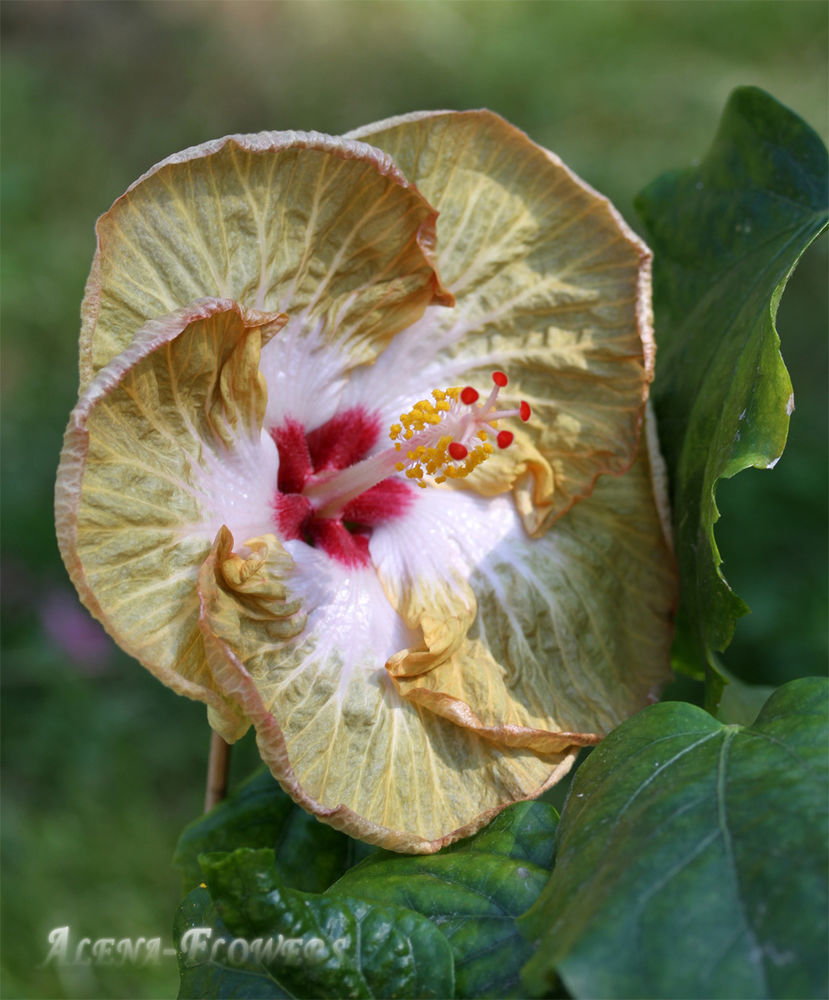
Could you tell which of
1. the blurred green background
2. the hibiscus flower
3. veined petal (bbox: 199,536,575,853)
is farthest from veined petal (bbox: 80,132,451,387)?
the blurred green background

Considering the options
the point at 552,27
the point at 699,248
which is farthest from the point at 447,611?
the point at 552,27

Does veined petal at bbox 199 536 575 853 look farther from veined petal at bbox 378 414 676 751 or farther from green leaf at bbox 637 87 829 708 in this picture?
green leaf at bbox 637 87 829 708

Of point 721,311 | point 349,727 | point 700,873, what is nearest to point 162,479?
point 349,727

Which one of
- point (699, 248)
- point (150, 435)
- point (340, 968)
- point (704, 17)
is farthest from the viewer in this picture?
point (704, 17)

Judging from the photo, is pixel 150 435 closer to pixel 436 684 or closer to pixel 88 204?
pixel 436 684

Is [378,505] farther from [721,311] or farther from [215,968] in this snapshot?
[215,968]
